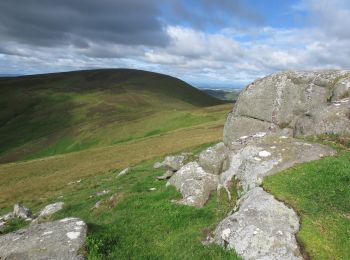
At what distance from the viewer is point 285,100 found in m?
27.0

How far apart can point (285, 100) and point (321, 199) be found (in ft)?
44.9

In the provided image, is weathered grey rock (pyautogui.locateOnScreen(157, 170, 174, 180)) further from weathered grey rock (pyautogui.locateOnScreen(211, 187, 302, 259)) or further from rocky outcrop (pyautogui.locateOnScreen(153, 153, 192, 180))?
weathered grey rock (pyautogui.locateOnScreen(211, 187, 302, 259))

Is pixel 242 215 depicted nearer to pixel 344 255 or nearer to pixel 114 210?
pixel 344 255

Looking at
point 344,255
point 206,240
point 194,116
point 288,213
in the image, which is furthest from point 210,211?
point 194,116

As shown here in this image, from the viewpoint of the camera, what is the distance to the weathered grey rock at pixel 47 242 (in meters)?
12.5

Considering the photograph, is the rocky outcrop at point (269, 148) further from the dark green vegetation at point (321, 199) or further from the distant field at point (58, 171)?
the distant field at point (58, 171)

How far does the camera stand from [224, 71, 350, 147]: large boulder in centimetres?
2524

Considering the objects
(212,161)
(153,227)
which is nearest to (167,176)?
(212,161)

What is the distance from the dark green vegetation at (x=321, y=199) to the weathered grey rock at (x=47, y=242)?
24.8ft

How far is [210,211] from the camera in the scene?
18.6 m

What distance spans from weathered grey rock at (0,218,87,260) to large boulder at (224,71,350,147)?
1315 centimetres

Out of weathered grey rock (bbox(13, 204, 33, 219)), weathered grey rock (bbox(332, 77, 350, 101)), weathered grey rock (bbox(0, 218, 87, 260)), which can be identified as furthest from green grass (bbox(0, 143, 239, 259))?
weathered grey rock (bbox(332, 77, 350, 101))

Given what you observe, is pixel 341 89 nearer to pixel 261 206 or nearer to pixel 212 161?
pixel 212 161

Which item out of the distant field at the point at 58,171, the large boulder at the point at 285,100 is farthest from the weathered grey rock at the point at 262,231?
the distant field at the point at 58,171
